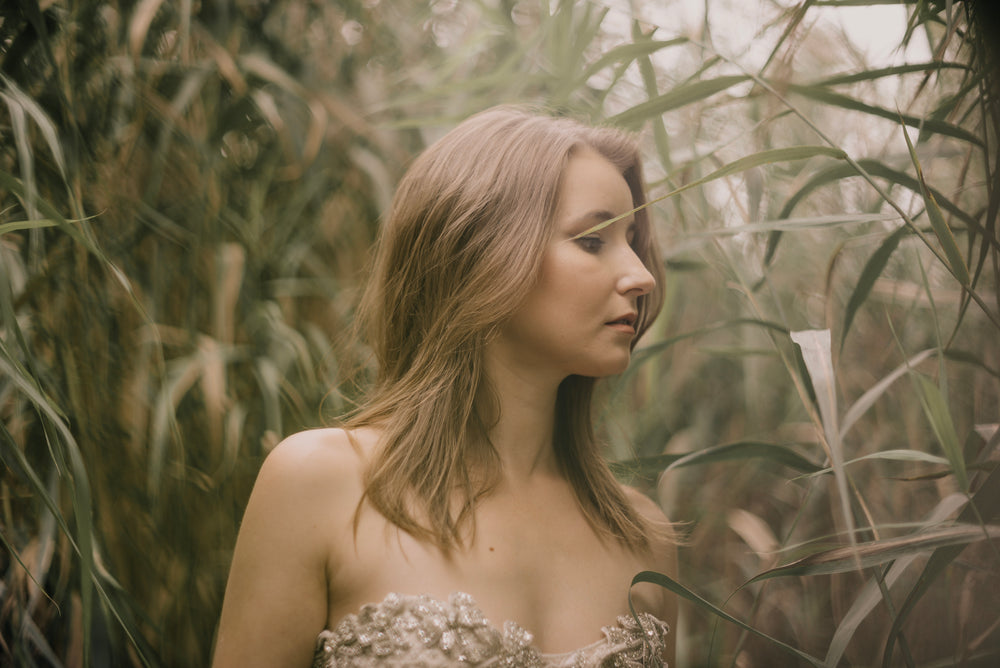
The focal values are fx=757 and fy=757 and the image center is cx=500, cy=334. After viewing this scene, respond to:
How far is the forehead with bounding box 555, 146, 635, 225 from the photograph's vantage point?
821 mm

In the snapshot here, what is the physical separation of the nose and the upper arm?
36 centimetres

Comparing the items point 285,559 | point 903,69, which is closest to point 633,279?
point 903,69

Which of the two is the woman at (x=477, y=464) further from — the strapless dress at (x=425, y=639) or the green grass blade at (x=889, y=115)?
the green grass blade at (x=889, y=115)

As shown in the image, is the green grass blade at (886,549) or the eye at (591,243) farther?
the eye at (591,243)

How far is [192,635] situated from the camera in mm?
1007

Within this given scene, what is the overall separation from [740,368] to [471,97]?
741 mm

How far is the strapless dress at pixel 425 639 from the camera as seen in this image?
0.70 meters

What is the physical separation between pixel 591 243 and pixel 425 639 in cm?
43

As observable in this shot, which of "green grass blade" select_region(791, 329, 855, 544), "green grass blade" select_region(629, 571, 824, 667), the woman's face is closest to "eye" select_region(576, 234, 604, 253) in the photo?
the woman's face

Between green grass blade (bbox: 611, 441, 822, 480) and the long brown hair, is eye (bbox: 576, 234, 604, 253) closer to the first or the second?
the long brown hair

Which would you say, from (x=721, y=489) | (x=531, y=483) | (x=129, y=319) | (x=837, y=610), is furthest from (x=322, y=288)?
(x=837, y=610)

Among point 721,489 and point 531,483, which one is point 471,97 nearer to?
point 531,483

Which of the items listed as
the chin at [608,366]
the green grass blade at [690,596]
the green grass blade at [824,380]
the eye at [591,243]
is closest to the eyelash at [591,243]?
the eye at [591,243]

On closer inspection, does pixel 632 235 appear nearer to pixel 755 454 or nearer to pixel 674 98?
pixel 674 98
